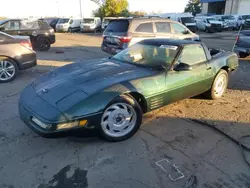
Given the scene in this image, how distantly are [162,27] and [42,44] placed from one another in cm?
656

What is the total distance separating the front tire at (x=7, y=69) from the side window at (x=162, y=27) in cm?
493

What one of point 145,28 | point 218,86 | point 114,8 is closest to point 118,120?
point 218,86

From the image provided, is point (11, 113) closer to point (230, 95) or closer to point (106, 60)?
point (106, 60)

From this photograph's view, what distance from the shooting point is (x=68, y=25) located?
25234 millimetres

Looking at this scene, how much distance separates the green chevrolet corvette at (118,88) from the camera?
2934 millimetres

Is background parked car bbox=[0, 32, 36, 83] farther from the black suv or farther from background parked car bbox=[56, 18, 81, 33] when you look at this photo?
background parked car bbox=[56, 18, 81, 33]

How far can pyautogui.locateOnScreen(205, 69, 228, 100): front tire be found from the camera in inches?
191

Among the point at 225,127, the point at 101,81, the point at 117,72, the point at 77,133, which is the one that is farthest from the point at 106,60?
the point at 225,127

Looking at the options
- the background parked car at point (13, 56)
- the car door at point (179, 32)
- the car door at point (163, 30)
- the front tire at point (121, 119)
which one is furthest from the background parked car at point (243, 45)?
the background parked car at point (13, 56)

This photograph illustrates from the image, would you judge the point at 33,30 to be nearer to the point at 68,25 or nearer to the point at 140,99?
the point at 140,99

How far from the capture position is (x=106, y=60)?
4.48 meters

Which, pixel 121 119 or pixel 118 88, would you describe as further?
pixel 121 119

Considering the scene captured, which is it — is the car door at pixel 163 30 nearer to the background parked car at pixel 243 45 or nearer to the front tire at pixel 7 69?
the background parked car at pixel 243 45

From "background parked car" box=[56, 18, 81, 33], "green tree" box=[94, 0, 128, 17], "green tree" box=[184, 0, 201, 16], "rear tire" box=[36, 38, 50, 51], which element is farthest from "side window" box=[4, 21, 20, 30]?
"green tree" box=[184, 0, 201, 16]
